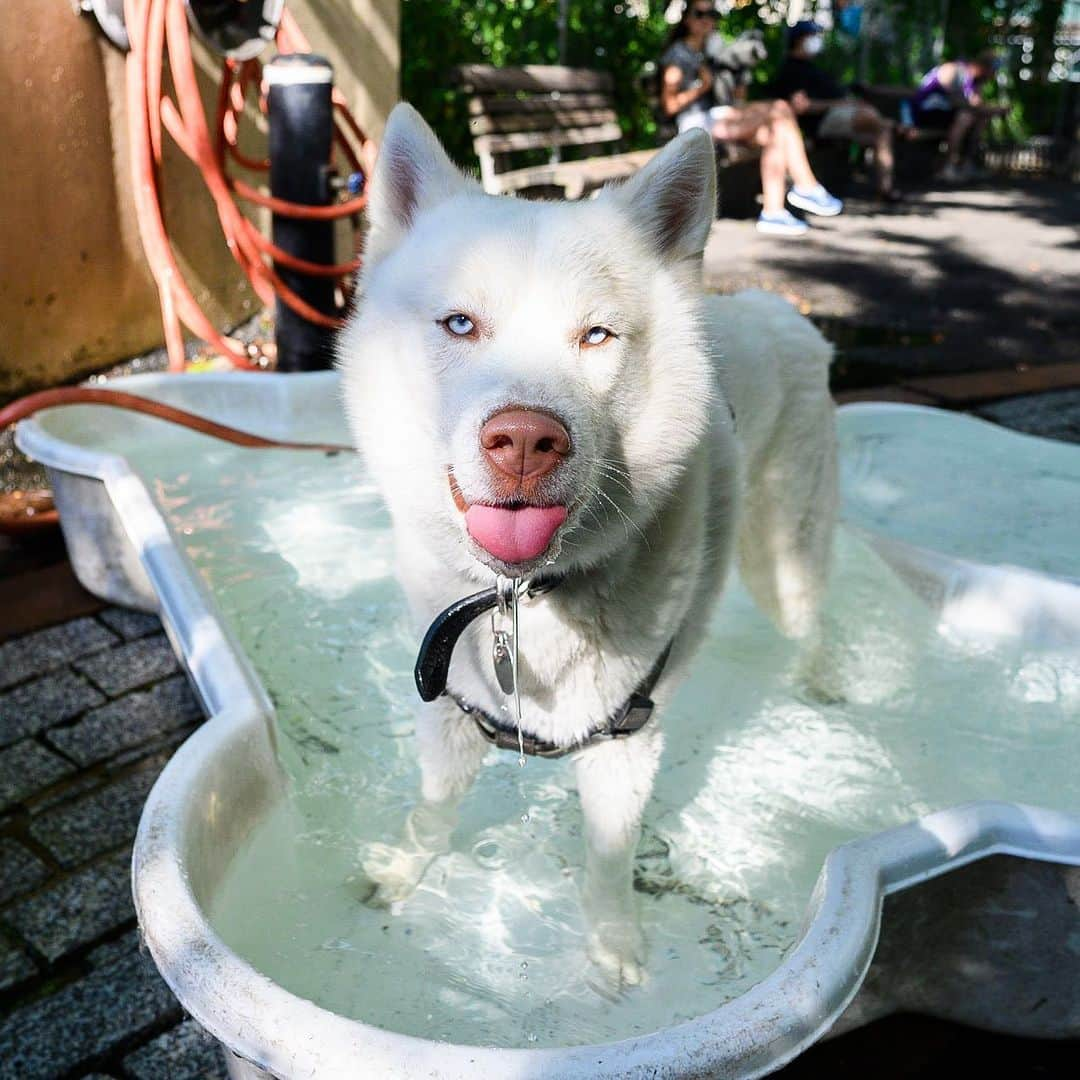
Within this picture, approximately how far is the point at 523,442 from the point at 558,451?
0.07m

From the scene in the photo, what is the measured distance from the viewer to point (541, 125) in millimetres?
9367

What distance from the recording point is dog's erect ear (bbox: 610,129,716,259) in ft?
6.69

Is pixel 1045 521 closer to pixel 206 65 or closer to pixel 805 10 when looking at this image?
pixel 206 65

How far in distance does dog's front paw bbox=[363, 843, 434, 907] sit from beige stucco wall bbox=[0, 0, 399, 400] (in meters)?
3.42

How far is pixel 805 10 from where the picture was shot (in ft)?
49.4

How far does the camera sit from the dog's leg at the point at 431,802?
233 centimetres

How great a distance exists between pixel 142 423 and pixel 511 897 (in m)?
2.76

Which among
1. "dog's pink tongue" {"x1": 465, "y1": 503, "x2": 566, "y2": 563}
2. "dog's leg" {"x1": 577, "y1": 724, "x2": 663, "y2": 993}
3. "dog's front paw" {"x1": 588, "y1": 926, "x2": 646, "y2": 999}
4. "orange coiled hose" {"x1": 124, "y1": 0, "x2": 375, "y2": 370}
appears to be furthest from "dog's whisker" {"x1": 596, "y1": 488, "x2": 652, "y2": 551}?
"orange coiled hose" {"x1": 124, "y1": 0, "x2": 375, "y2": 370}

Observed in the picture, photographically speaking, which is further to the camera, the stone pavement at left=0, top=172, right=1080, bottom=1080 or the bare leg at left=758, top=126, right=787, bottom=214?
the bare leg at left=758, top=126, right=787, bottom=214

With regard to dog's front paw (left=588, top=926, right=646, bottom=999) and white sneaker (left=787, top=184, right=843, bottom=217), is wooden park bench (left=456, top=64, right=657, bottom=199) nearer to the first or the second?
white sneaker (left=787, top=184, right=843, bottom=217)

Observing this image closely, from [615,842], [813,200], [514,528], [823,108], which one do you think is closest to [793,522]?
[615,842]

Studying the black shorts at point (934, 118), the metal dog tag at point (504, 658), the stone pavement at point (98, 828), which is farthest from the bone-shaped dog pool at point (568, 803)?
the black shorts at point (934, 118)

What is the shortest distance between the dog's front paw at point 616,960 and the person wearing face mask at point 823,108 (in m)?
11.2

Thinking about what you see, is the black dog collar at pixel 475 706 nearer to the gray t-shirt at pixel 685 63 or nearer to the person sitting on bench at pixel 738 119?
the person sitting on bench at pixel 738 119
